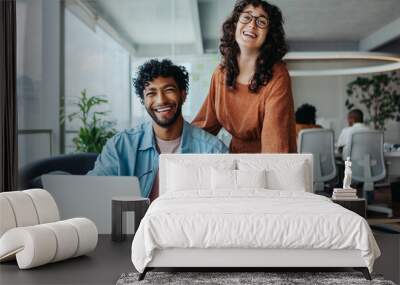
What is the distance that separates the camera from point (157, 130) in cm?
720

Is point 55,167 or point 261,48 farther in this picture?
point 55,167

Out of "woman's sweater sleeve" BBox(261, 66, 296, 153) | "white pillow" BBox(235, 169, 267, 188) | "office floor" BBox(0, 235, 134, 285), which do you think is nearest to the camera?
"office floor" BBox(0, 235, 134, 285)

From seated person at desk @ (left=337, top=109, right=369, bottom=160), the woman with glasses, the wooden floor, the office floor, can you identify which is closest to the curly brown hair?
the woman with glasses

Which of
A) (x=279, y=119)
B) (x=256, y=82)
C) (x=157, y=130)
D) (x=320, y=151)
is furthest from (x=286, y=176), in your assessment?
(x=157, y=130)

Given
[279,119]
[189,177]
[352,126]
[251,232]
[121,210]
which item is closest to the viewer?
[251,232]

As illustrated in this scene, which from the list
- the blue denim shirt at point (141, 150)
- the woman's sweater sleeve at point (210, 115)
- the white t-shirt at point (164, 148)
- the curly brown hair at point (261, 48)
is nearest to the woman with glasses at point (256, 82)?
the curly brown hair at point (261, 48)

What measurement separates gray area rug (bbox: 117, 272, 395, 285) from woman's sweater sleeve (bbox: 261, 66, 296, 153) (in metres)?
2.06

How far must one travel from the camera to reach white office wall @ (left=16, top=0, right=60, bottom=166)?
7301 mm

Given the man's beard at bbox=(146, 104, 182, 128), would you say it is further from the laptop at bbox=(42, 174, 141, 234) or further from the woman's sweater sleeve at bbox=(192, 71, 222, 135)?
the laptop at bbox=(42, 174, 141, 234)

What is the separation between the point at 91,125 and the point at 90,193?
0.73m

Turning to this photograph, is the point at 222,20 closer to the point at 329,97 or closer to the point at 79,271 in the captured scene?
the point at 329,97

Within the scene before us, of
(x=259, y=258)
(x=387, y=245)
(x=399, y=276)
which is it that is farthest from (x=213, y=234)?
(x=387, y=245)

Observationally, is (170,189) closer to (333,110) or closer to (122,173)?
(122,173)

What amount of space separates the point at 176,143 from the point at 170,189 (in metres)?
0.75
